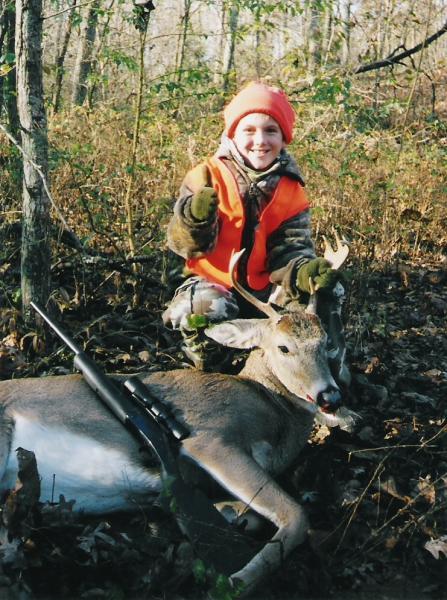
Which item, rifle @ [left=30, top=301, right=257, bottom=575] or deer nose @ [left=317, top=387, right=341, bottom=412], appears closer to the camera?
rifle @ [left=30, top=301, right=257, bottom=575]

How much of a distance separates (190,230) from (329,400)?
123 cm

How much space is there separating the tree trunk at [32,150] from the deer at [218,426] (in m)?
1.28

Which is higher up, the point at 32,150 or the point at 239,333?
the point at 32,150

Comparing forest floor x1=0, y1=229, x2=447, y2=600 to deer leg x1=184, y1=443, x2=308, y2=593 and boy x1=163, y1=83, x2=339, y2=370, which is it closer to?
deer leg x1=184, y1=443, x2=308, y2=593

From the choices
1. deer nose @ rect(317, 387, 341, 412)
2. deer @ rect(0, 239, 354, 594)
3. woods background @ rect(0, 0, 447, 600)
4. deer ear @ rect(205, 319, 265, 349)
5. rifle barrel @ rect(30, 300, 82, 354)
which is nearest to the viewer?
woods background @ rect(0, 0, 447, 600)

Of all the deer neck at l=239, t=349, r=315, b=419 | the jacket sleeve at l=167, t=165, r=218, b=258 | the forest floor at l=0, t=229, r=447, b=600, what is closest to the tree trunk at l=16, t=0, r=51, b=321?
the forest floor at l=0, t=229, r=447, b=600

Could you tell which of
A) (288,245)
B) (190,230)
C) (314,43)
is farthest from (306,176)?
(190,230)

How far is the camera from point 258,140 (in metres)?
4.39

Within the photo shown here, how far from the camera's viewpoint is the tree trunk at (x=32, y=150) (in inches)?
177

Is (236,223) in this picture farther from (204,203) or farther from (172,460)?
(172,460)

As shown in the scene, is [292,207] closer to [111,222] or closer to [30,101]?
[30,101]

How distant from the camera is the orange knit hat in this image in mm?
4344

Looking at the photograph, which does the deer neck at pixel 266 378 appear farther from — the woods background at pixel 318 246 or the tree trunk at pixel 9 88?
the tree trunk at pixel 9 88

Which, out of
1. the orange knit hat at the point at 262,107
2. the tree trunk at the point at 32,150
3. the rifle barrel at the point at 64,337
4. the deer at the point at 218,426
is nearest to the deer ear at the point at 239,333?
the deer at the point at 218,426
